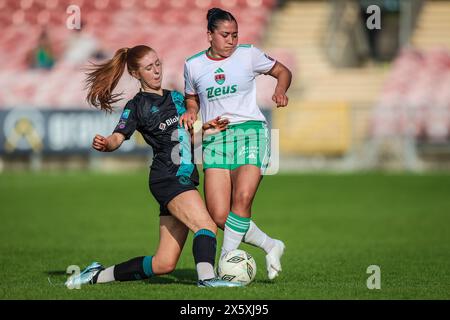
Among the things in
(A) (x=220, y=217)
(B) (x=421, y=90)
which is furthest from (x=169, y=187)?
(B) (x=421, y=90)

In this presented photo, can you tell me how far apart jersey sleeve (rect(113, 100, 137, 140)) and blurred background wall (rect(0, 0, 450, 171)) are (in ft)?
37.1

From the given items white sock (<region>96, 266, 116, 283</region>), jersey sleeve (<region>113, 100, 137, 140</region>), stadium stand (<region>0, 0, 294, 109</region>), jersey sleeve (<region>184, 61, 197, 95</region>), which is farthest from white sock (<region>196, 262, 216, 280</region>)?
stadium stand (<region>0, 0, 294, 109</region>)

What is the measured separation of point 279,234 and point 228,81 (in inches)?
238

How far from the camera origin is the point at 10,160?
2522cm

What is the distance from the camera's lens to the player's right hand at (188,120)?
26.5ft

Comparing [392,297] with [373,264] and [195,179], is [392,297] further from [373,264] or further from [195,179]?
[373,264]

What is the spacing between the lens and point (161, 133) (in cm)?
834

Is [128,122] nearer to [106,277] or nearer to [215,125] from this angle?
[215,125]

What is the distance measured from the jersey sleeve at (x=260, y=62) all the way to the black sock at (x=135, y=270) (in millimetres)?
1846

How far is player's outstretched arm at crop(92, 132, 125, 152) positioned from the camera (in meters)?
7.92

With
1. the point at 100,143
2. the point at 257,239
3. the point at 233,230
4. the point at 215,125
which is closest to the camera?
the point at 100,143

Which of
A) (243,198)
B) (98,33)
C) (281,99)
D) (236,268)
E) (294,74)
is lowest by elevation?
(236,268)

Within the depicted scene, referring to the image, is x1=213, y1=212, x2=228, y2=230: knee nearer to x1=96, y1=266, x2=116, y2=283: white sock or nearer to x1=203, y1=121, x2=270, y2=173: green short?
x1=203, y1=121, x2=270, y2=173: green short

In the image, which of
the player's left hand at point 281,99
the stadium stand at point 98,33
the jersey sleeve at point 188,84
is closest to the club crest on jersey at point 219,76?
the jersey sleeve at point 188,84
